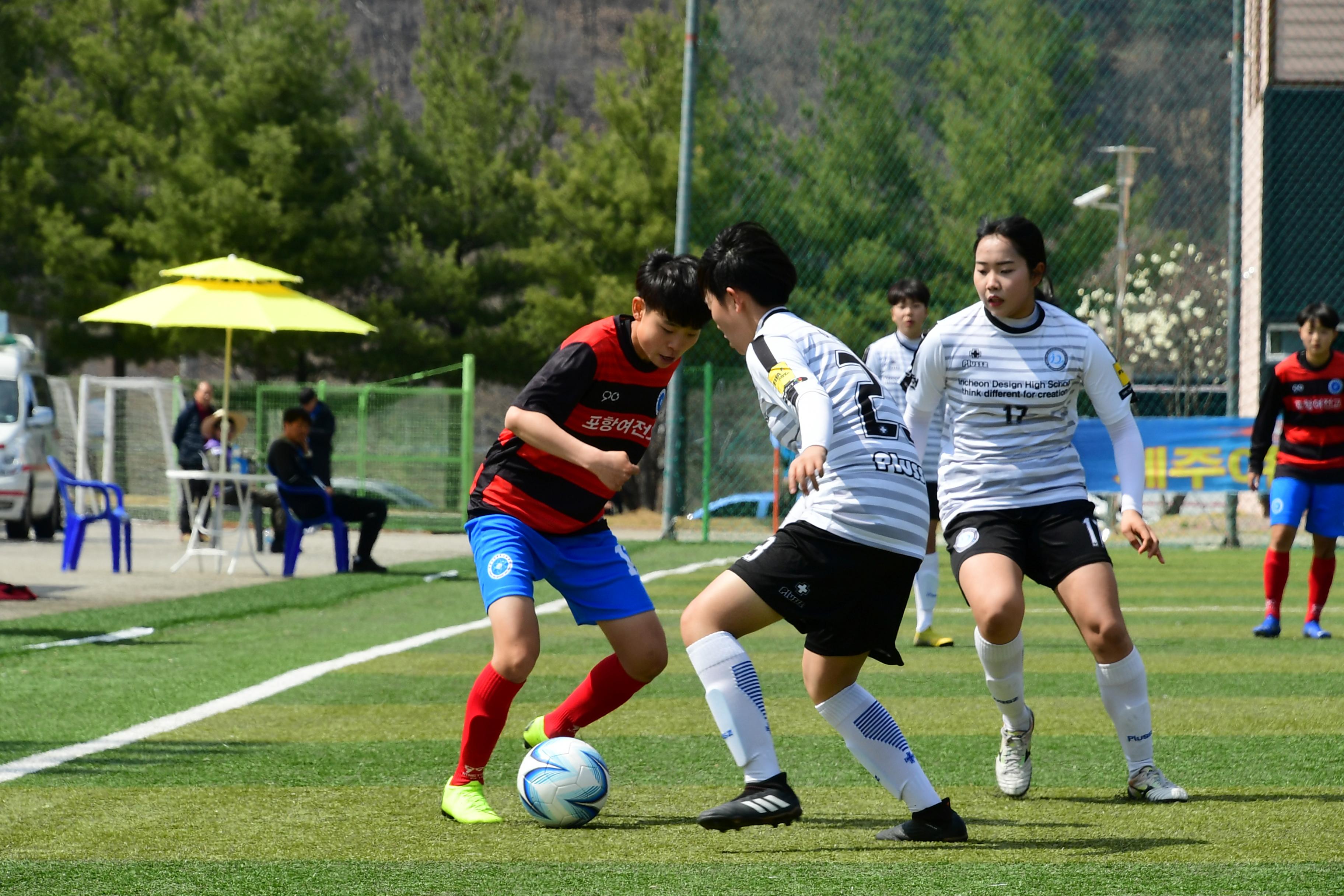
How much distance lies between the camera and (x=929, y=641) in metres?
9.98

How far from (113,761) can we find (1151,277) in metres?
23.8

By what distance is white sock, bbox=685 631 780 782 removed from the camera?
426 centimetres

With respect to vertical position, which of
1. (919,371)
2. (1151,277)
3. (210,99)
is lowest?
(919,371)

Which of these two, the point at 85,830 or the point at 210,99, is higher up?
the point at 210,99

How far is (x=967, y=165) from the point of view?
21.4 m

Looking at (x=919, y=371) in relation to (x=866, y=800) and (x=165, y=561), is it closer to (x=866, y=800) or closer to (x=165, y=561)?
(x=866, y=800)

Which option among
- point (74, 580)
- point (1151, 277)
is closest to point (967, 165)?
point (1151, 277)

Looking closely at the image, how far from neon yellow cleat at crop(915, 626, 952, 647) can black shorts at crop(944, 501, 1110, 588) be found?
4.83 meters

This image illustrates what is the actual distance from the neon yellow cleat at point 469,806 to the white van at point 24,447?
15519 millimetres

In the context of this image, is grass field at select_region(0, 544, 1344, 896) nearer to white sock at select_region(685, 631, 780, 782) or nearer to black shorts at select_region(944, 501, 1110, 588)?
white sock at select_region(685, 631, 780, 782)

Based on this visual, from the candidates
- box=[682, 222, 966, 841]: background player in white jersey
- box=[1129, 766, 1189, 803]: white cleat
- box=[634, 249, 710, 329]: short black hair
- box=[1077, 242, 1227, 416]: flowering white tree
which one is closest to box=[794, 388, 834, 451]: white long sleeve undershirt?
box=[682, 222, 966, 841]: background player in white jersey

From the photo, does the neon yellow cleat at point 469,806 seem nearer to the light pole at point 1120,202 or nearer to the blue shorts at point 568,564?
the blue shorts at point 568,564

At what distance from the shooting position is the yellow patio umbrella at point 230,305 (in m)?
14.0

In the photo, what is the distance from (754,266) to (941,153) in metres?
17.5
